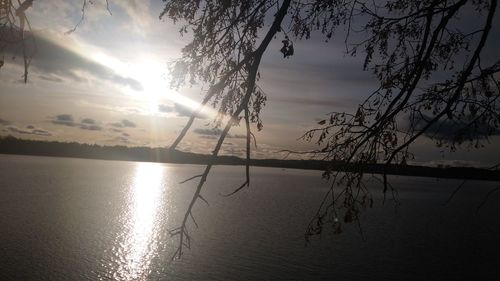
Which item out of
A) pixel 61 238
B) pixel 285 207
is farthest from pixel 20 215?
pixel 285 207

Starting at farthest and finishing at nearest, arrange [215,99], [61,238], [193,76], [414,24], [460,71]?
1. [61,238]
2. [414,24]
3. [460,71]
4. [193,76]
5. [215,99]

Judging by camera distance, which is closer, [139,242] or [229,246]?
[229,246]

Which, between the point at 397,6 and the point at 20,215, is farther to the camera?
the point at 20,215

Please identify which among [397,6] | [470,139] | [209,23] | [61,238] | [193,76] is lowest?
[61,238]

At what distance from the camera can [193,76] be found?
15.0 ft

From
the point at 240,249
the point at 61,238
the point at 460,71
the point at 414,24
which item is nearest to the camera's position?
the point at 460,71

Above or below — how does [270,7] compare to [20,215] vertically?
above

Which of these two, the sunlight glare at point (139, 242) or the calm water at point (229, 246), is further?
the sunlight glare at point (139, 242)

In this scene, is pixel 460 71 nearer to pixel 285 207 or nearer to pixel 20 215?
pixel 20 215

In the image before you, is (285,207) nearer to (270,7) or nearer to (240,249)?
(240,249)

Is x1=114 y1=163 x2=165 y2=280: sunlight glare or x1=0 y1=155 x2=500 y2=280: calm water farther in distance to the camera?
x1=114 y1=163 x2=165 y2=280: sunlight glare

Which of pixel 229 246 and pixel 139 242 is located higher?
pixel 229 246

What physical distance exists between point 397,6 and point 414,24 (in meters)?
0.43

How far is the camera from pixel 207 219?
4581cm
